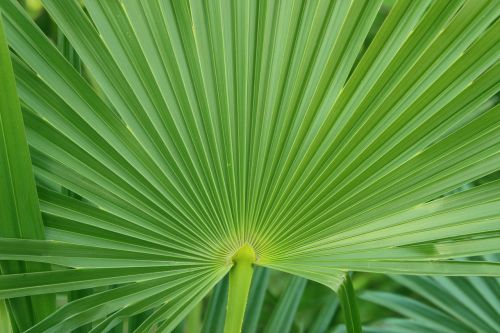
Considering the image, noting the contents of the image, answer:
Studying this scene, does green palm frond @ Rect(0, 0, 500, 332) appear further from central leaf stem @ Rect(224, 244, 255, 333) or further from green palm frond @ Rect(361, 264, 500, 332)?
green palm frond @ Rect(361, 264, 500, 332)

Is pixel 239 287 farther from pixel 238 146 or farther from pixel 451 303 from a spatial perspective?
pixel 451 303

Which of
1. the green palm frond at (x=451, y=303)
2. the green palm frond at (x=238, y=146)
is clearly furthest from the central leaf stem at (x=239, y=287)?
the green palm frond at (x=451, y=303)

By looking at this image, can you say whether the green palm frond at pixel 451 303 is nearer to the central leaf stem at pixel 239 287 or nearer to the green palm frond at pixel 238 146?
the green palm frond at pixel 238 146

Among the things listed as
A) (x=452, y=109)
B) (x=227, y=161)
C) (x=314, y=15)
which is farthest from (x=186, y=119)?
(x=452, y=109)

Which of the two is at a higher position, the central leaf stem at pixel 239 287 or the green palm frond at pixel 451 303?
the green palm frond at pixel 451 303

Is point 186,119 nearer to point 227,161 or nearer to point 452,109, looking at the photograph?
point 227,161

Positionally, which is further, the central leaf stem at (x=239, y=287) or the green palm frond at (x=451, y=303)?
the green palm frond at (x=451, y=303)
